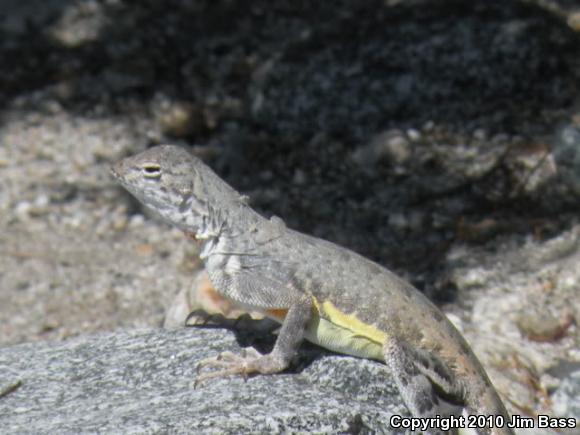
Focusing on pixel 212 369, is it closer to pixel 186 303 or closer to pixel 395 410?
pixel 395 410

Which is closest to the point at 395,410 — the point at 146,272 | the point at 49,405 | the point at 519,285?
the point at 49,405

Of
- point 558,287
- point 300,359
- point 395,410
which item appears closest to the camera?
point 395,410

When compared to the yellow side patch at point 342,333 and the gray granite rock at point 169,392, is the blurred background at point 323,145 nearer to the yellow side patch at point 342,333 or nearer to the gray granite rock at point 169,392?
the yellow side patch at point 342,333

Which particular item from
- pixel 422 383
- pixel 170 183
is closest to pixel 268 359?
pixel 422 383

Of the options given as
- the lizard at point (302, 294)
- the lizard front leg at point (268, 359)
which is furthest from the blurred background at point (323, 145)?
the lizard front leg at point (268, 359)
